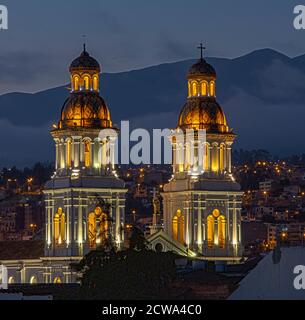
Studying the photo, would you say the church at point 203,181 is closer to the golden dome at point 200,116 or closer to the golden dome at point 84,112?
the golden dome at point 200,116

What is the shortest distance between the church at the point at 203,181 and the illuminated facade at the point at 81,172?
4474 millimetres

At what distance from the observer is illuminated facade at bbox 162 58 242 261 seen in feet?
448

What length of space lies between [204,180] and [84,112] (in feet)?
28.8

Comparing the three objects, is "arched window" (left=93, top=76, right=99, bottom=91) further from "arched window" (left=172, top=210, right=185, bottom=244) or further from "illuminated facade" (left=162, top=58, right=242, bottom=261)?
"arched window" (left=172, top=210, right=185, bottom=244)

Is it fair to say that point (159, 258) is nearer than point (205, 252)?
Yes

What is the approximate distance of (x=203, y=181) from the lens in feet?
448

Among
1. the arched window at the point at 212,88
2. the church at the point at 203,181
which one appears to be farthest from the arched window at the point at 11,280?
the arched window at the point at 212,88

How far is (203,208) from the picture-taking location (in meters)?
137

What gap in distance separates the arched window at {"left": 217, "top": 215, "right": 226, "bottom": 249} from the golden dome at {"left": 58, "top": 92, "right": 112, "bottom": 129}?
9257 mm

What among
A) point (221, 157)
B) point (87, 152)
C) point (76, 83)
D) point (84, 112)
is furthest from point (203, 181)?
point (76, 83)

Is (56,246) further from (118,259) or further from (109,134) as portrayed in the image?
(118,259)
